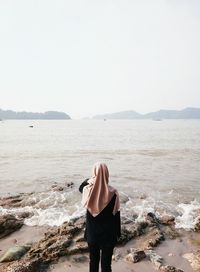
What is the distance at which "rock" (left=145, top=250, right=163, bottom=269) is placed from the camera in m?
7.77

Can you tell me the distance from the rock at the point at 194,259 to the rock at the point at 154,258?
0.78m

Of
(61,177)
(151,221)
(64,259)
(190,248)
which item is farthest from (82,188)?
(61,177)

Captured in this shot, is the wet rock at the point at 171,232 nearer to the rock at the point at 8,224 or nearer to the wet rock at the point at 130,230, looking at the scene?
the wet rock at the point at 130,230

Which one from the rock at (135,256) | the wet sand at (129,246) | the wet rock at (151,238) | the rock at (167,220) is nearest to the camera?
the wet sand at (129,246)

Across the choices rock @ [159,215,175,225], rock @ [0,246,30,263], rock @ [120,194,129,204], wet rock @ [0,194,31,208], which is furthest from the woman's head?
rock @ [120,194,129,204]

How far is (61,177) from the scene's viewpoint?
2172 cm

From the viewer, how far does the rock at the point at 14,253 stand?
7980mm

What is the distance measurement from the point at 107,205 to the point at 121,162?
24.1 m

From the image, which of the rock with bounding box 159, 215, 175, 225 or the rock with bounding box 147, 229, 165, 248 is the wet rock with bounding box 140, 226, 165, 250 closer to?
the rock with bounding box 147, 229, 165, 248

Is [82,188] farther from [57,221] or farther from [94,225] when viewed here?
[57,221]

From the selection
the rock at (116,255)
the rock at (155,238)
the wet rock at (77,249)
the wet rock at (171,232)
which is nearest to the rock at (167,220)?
the wet rock at (171,232)

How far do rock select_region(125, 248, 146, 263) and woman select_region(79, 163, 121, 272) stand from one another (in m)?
2.39

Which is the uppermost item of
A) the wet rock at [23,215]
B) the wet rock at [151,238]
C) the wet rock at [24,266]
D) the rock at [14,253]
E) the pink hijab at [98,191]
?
the pink hijab at [98,191]

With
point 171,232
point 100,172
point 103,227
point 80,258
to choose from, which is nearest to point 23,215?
point 80,258
